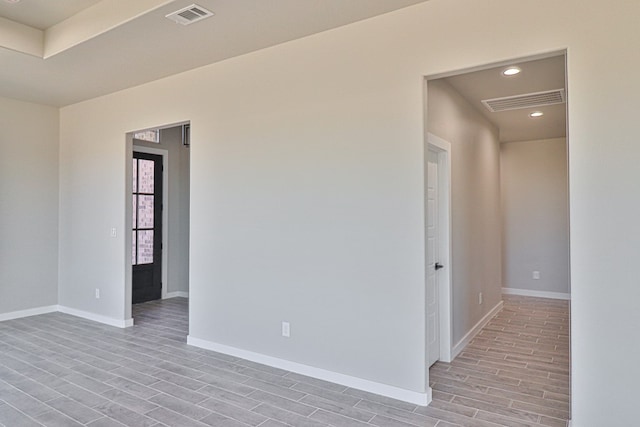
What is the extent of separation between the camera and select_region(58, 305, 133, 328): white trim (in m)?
4.96

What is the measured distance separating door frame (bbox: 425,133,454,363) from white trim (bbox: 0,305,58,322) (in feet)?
17.3

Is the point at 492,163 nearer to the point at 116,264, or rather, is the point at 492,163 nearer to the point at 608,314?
the point at 608,314

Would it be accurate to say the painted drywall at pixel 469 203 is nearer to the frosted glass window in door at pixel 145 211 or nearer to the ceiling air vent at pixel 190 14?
the ceiling air vent at pixel 190 14

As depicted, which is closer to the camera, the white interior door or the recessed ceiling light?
the recessed ceiling light

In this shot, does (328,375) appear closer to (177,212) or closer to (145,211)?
(145,211)

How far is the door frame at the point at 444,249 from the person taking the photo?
384cm

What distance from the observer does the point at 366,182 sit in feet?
10.2

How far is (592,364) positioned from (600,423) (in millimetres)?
329

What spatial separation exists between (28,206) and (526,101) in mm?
6456

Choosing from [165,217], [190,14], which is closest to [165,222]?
[165,217]

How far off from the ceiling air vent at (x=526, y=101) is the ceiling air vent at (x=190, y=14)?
315 centimetres

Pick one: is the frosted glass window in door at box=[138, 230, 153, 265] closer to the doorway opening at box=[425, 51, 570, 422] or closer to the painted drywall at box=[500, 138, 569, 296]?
the doorway opening at box=[425, 51, 570, 422]

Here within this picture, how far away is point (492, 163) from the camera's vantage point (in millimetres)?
5801

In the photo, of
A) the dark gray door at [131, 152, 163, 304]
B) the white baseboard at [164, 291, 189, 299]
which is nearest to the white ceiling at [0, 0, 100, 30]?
the dark gray door at [131, 152, 163, 304]
